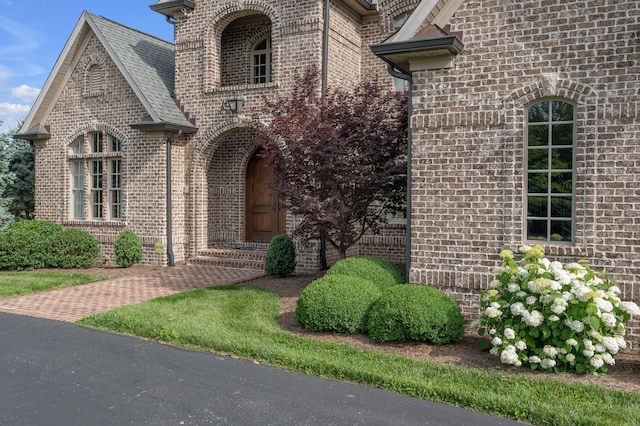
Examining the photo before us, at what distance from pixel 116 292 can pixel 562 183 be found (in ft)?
27.8

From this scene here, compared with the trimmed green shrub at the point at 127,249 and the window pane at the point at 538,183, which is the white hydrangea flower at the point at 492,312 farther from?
the trimmed green shrub at the point at 127,249

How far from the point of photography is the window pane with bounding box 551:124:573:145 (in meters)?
7.62

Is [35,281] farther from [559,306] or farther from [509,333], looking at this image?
[559,306]

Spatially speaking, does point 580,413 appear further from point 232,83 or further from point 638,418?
point 232,83

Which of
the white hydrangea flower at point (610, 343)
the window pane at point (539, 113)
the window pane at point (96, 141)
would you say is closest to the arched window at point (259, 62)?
the window pane at point (96, 141)

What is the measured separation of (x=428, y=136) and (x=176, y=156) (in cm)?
849

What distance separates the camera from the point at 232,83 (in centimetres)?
1564

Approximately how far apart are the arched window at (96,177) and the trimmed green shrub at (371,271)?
29.5 ft

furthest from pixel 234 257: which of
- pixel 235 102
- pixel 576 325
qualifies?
pixel 576 325

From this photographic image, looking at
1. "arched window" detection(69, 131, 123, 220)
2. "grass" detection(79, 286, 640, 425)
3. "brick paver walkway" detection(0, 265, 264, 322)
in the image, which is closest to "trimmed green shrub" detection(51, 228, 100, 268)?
"arched window" detection(69, 131, 123, 220)

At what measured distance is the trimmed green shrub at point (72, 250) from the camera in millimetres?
14484

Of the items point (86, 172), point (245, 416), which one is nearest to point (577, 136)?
point (245, 416)

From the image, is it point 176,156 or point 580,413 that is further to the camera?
point 176,156

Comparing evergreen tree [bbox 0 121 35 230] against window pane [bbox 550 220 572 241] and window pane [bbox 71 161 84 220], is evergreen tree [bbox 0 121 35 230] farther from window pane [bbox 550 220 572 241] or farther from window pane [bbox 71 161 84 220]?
window pane [bbox 550 220 572 241]
